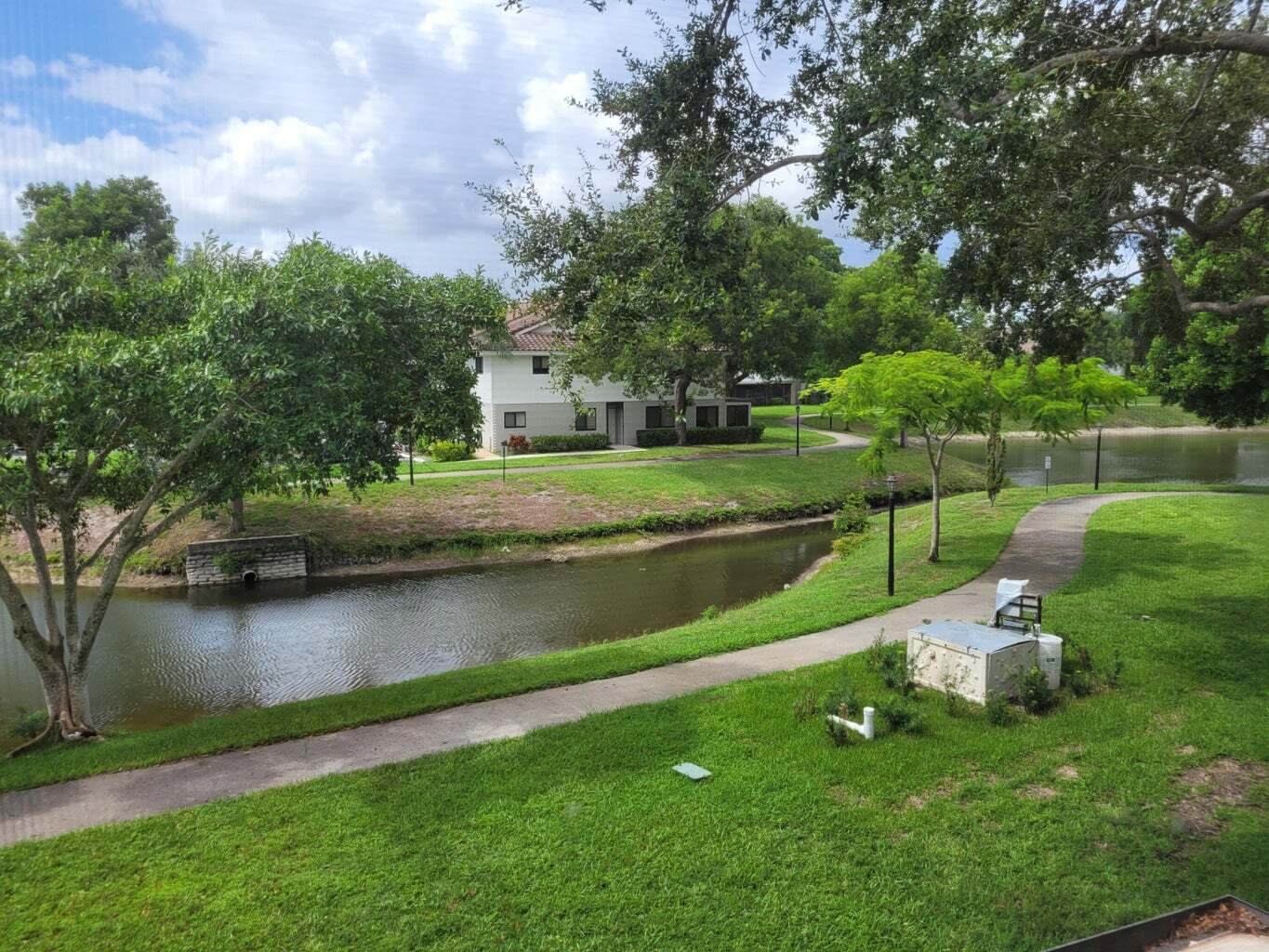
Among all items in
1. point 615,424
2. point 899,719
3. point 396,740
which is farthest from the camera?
point 615,424

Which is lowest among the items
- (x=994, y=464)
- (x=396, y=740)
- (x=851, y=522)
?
(x=851, y=522)

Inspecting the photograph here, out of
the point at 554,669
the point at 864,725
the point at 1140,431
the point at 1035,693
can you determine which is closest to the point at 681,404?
the point at 554,669

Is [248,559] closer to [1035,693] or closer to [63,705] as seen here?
[63,705]

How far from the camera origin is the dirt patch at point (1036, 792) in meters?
6.71

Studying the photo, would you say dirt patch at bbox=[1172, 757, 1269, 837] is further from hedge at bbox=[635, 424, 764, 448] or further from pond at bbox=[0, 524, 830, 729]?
hedge at bbox=[635, 424, 764, 448]

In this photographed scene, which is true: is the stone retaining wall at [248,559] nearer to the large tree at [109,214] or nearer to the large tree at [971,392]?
the large tree at [971,392]

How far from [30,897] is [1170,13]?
13433 millimetres

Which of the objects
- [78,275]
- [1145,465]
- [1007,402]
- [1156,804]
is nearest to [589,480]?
[1007,402]

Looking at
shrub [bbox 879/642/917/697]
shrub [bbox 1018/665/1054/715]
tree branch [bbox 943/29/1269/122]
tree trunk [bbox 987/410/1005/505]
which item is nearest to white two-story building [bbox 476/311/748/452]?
tree trunk [bbox 987/410/1005/505]

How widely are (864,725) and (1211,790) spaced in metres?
2.80

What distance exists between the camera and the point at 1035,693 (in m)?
8.38

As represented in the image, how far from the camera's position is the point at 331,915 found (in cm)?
533

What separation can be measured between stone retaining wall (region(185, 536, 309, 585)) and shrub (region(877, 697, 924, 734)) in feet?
57.2

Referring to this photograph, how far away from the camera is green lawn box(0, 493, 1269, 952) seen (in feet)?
17.1
